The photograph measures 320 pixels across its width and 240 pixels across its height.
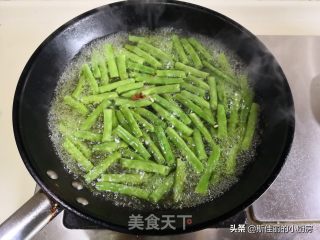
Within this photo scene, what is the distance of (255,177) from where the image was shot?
1310 millimetres

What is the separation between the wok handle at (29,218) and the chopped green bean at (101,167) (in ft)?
0.69

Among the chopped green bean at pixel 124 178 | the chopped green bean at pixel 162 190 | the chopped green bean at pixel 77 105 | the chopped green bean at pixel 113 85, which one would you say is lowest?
the chopped green bean at pixel 162 190

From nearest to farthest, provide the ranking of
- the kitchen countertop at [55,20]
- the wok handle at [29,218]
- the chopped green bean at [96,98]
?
the wok handle at [29,218], the chopped green bean at [96,98], the kitchen countertop at [55,20]

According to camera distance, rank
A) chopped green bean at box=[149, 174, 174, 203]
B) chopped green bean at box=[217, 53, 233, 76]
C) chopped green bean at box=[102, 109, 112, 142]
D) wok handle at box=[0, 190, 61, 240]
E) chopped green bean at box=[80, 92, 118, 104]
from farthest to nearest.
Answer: chopped green bean at box=[217, 53, 233, 76] < chopped green bean at box=[80, 92, 118, 104] < chopped green bean at box=[102, 109, 112, 142] < chopped green bean at box=[149, 174, 174, 203] < wok handle at box=[0, 190, 61, 240]

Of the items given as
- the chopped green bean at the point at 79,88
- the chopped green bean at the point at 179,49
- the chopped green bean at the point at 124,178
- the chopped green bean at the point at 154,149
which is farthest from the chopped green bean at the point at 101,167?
the chopped green bean at the point at 179,49

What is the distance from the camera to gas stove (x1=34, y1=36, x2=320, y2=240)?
4.74 feet

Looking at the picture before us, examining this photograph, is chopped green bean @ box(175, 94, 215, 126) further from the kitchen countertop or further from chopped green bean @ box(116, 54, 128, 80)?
the kitchen countertop

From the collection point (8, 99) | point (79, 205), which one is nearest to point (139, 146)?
point (79, 205)

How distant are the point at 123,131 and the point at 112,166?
0.48ft

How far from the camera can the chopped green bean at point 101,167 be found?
1351mm

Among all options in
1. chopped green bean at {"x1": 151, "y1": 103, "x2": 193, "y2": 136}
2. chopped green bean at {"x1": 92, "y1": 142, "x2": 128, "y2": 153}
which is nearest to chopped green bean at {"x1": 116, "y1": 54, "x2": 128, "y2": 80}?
chopped green bean at {"x1": 151, "y1": 103, "x2": 193, "y2": 136}

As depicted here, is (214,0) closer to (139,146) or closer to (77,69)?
(77,69)

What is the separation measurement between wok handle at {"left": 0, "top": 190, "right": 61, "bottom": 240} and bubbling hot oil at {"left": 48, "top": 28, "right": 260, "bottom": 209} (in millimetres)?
210

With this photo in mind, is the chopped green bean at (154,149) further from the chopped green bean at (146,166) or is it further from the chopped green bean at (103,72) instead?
the chopped green bean at (103,72)
